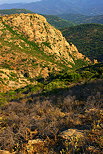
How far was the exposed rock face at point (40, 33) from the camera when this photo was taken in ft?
188

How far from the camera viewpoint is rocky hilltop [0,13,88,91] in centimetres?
3512

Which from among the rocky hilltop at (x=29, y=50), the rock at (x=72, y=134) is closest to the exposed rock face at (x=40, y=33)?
the rocky hilltop at (x=29, y=50)

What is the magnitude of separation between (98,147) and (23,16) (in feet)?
220

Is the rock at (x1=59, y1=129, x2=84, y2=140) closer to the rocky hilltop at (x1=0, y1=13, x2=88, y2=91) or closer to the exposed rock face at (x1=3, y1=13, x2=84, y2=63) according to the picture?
the rocky hilltop at (x1=0, y1=13, x2=88, y2=91)

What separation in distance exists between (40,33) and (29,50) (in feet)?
50.5

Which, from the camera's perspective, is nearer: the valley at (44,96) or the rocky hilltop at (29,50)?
the valley at (44,96)

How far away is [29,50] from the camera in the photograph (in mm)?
49188

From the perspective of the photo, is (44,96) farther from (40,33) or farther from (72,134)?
(40,33)

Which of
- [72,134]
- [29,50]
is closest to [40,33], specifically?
[29,50]

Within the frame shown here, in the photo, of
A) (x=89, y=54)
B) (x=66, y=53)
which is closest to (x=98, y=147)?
(x=66, y=53)

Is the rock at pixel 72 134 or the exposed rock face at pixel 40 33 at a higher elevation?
the exposed rock face at pixel 40 33

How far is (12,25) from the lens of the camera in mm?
57656

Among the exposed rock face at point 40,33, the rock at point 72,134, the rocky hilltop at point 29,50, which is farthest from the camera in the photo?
the exposed rock face at point 40,33

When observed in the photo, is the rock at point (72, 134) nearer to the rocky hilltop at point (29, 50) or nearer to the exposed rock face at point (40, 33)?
the rocky hilltop at point (29, 50)
